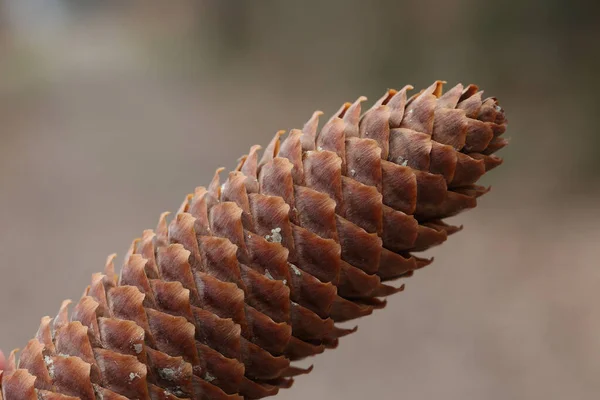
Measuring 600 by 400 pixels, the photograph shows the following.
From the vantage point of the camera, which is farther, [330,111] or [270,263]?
[330,111]

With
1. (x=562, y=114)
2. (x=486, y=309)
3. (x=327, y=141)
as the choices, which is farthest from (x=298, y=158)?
(x=562, y=114)

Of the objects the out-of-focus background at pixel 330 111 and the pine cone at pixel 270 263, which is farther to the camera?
the out-of-focus background at pixel 330 111

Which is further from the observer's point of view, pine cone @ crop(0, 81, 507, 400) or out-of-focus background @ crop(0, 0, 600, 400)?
out-of-focus background @ crop(0, 0, 600, 400)

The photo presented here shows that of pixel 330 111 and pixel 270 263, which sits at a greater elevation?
pixel 330 111

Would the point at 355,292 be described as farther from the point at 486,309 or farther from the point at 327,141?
the point at 486,309
